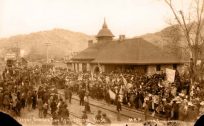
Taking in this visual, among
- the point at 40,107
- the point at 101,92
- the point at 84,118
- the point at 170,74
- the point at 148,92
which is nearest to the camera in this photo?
the point at 84,118

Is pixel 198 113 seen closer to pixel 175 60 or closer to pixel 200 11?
pixel 175 60

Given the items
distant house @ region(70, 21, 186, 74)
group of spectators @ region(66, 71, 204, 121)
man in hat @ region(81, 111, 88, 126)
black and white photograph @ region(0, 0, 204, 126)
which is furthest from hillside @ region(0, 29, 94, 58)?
man in hat @ region(81, 111, 88, 126)

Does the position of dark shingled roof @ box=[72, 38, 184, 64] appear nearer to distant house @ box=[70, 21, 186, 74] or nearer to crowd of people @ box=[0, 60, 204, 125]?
distant house @ box=[70, 21, 186, 74]

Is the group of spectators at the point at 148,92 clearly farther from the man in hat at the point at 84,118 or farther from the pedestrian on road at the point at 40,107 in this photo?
the pedestrian on road at the point at 40,107

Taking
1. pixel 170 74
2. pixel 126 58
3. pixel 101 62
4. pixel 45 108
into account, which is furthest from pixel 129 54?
pixel 45 108

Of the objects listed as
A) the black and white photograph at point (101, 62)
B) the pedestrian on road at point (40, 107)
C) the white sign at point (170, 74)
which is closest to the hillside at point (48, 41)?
the black and white photograph at point (101, 62)

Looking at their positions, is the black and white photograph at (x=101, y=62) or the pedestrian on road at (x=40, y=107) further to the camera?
the pedestrian on road at (x=40, y=107)

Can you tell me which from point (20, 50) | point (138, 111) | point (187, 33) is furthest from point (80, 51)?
point (187, 33)

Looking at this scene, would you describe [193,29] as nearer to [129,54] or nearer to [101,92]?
[129,54]
